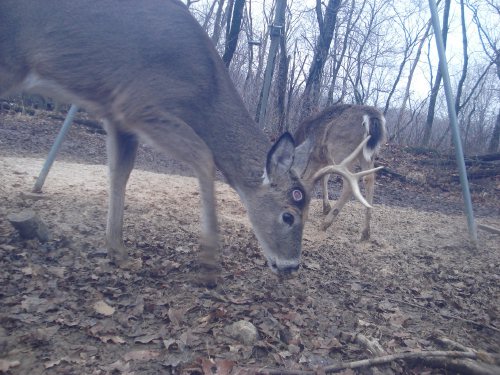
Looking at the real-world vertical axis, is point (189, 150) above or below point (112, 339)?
above

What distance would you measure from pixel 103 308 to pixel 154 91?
187cm

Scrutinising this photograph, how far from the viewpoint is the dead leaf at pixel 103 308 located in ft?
10.6

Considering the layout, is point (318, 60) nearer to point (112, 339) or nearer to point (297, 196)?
point (297, 196)

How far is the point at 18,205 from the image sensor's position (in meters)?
5.23

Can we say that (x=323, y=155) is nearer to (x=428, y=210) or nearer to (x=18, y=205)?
(x=428, y=210)

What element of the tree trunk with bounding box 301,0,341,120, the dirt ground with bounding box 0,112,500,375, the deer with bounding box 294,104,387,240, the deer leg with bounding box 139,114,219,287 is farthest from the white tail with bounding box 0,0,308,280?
the tree trunk with bounding box 301,0,341,120

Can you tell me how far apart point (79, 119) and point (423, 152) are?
38.7ft

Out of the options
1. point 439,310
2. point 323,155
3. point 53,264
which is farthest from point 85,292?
point 323,155

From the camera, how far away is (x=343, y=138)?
25.0 feet

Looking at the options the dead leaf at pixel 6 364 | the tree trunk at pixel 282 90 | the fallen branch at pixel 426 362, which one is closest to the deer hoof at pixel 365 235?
the fallen branch at pixel 426 362

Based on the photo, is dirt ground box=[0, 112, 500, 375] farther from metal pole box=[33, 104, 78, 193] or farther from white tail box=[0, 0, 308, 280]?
white tail box=[0, 0, 308, 280]

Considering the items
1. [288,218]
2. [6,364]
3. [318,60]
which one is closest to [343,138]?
[288,218]

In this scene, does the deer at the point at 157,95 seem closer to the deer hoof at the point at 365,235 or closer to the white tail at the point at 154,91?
the white tail at the point at 154,91

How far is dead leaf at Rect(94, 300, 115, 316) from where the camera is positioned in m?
3.22
